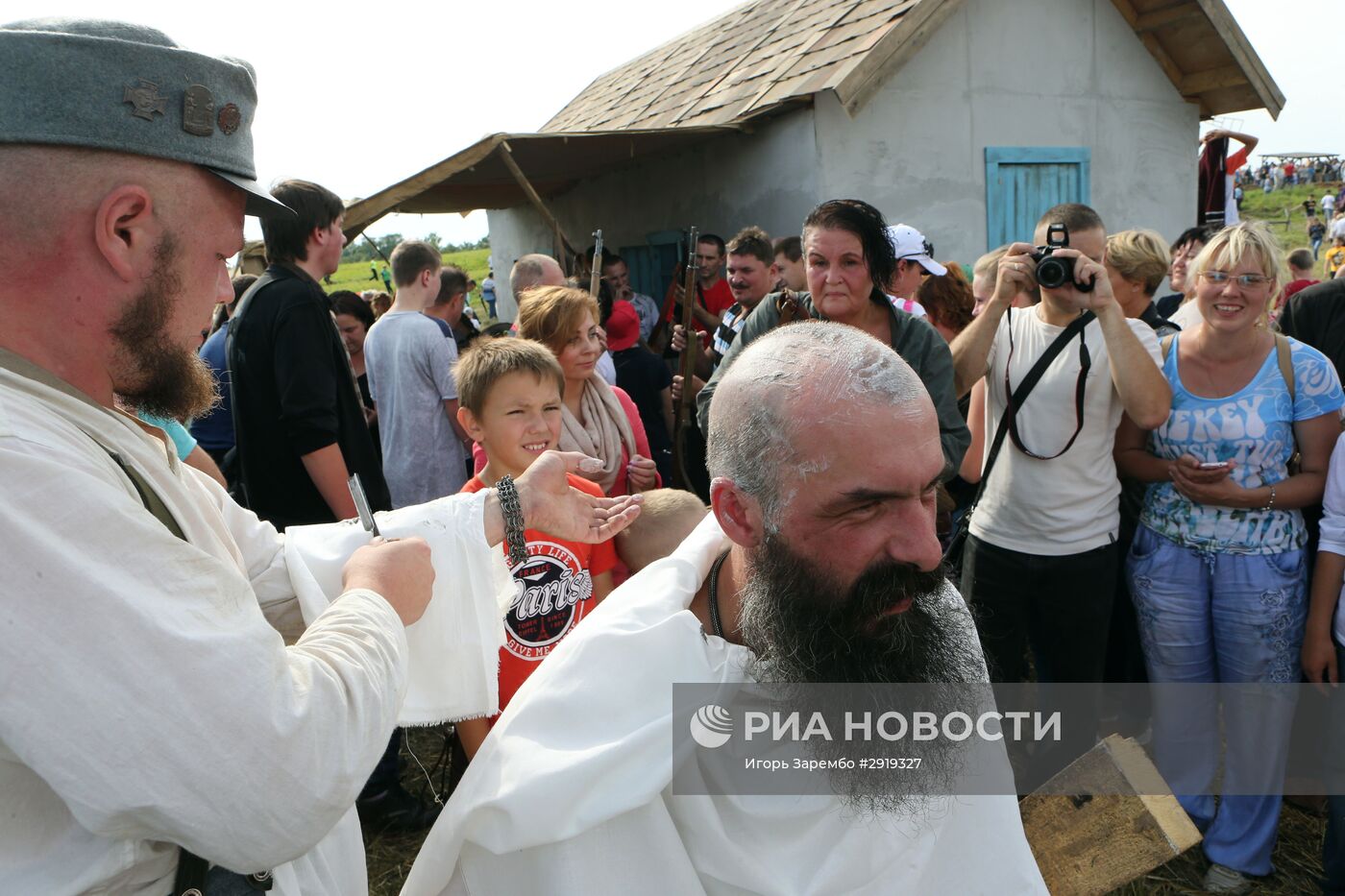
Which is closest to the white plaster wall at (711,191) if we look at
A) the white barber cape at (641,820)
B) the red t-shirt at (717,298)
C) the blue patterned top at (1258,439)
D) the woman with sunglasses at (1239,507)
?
the red t-shirt at (717,298)

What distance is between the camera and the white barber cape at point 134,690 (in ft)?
3.17

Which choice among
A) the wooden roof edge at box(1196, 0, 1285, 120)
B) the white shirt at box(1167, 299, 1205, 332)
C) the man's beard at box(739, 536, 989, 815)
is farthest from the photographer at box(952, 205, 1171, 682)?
the wooden roof edge at box(1196, 0, 1285, 120)

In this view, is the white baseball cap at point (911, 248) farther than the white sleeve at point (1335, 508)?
Yes

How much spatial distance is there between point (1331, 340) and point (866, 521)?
340cm

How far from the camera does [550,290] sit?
3.94m

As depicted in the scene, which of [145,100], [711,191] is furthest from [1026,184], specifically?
[145,100]

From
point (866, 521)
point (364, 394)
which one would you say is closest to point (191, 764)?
point (866, 521)

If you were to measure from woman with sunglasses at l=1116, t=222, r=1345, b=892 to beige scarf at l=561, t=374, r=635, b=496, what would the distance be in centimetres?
216

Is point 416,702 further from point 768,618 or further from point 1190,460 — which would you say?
point 1190,460

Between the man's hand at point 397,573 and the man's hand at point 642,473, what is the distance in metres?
2.05

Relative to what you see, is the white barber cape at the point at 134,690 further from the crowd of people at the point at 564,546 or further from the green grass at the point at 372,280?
the green grass at the point at 372,280

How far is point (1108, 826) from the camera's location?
8.63ft

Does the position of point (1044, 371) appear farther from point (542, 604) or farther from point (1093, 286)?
point (542, 604)

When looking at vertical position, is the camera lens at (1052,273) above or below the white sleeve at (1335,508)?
above
